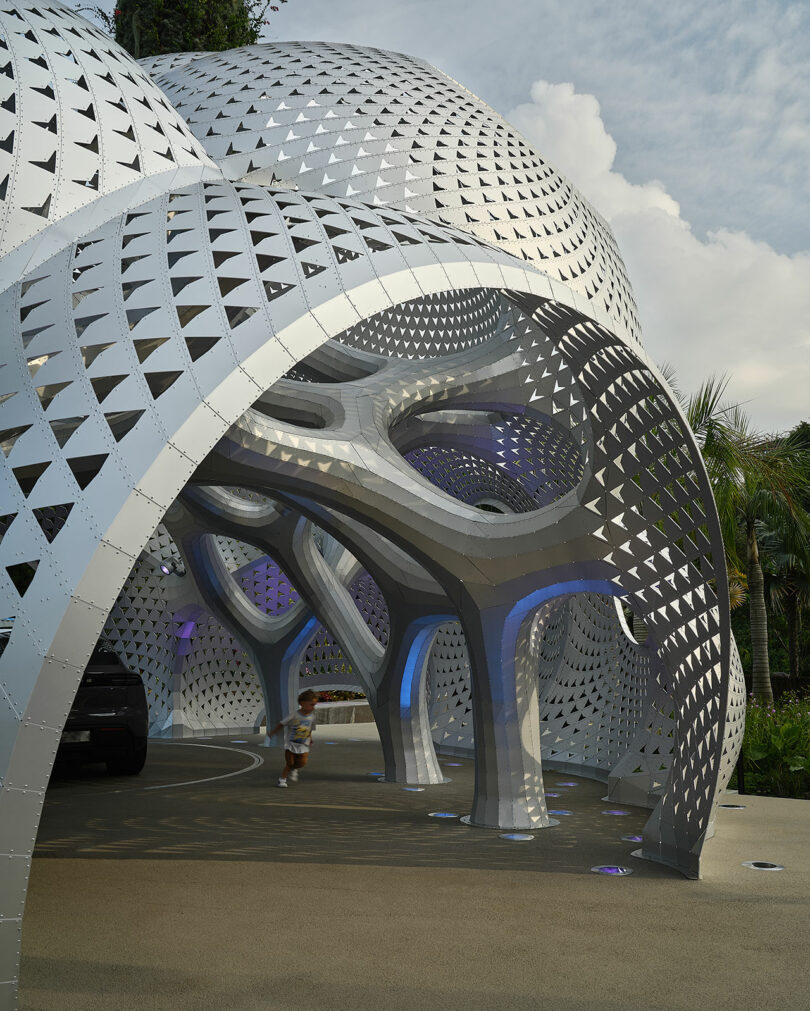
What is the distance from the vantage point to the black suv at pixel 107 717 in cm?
1034

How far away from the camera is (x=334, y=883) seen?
6180 mm

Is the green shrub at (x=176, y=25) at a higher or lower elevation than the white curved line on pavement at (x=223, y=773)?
higher

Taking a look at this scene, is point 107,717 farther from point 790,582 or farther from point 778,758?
point 790,582

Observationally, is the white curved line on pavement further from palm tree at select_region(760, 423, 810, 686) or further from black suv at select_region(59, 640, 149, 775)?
palm tree at select_region(760, 423, 810, 686)

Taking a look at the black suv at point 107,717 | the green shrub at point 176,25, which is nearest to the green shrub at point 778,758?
the black suv at point 107,717

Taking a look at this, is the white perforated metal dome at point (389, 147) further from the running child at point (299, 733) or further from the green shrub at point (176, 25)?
the green shrub at point (176, 25)

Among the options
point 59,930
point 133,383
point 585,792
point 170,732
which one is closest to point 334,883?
point 59,930

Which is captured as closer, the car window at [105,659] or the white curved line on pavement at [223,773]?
the white curved line on pavement at [223,773]

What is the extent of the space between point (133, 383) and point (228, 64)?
882cm

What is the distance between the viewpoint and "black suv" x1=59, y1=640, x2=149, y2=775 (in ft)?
33.9

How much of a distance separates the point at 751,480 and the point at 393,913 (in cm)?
1123

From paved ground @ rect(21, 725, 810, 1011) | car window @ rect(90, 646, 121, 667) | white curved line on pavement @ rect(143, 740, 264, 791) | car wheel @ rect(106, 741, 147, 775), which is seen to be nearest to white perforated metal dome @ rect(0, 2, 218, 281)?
paved ground @ rect(21, 725, 810, 1011)

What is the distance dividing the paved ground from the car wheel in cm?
207

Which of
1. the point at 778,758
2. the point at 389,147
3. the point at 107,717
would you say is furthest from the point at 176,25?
the point at 778,758
